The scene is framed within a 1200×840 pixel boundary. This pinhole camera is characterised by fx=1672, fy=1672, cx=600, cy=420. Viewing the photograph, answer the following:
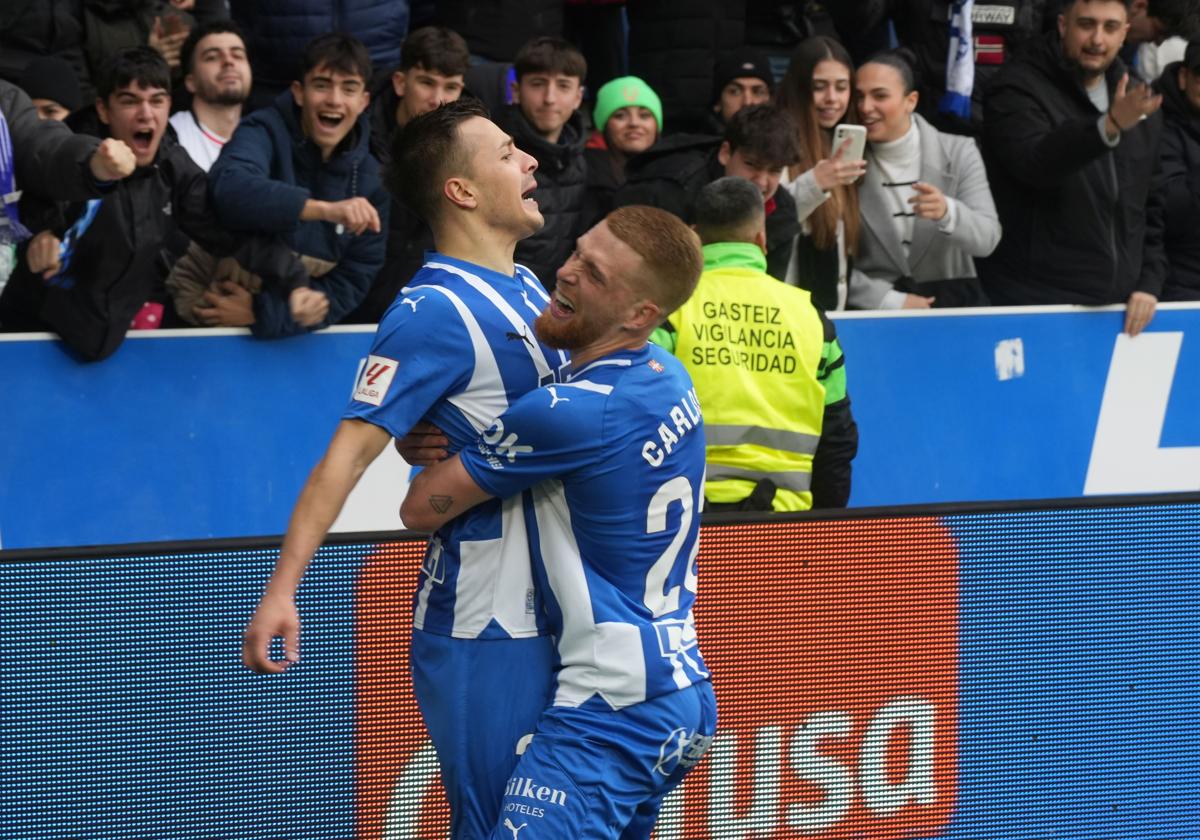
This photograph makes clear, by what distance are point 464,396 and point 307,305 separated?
10.7 ft

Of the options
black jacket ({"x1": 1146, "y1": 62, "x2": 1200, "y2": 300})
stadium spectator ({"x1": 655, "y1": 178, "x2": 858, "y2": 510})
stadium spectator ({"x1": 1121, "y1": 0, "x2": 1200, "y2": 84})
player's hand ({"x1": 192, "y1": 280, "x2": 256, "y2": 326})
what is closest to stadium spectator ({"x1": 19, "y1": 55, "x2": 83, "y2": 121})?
player's hand ({"x1": 192, "y1": 280, "x2": 256, "y2": 326})

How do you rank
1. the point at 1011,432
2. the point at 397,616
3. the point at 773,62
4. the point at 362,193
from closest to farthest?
the point at 397,616 → the point at 362,193 → the point at 1011,432 → the point at 773,62

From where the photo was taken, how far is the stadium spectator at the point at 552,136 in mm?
7418

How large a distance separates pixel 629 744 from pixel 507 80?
206 inches

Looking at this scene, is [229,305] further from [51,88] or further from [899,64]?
[899,64]

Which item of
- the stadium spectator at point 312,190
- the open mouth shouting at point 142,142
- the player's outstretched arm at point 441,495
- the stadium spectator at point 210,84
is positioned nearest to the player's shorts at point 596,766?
the player's outstretched arm at point 441,495

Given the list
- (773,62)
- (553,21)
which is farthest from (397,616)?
(773,62)

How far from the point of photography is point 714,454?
5.69 metres

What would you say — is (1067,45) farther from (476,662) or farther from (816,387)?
(476,662)

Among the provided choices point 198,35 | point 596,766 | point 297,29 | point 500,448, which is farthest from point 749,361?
point 297,29

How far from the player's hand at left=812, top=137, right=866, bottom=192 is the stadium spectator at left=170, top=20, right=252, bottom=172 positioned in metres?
2.59

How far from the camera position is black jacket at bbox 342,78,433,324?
24.2ft

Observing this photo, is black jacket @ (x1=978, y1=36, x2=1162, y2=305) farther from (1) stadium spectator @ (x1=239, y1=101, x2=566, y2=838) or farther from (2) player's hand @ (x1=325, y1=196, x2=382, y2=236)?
(1) stadium spectator @ (x1=239, y1=101, x2=566, y2=838)

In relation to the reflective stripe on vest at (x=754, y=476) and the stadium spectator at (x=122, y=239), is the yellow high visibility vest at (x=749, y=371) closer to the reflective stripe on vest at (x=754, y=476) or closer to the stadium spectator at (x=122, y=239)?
the reflective stripe on vest at (x=754, y=476)
